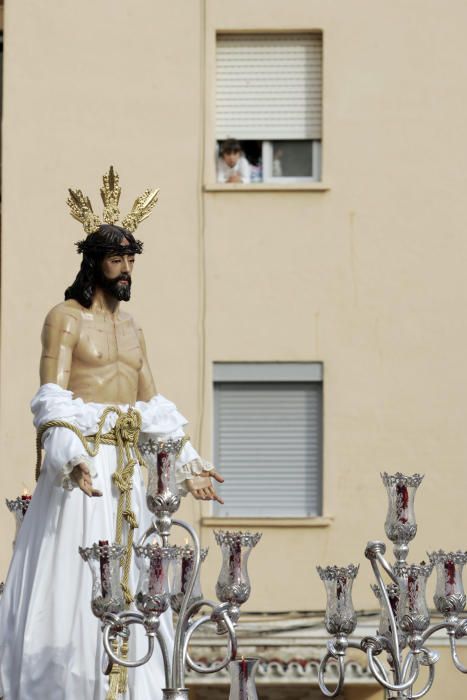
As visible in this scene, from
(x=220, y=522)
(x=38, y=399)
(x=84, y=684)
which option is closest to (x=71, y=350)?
(x=38, y=399)

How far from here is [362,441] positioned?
1947 centimetres

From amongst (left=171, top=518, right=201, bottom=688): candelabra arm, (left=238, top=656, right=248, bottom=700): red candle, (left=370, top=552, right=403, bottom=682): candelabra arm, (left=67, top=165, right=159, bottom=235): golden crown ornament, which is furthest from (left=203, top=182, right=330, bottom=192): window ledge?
(left=238, top=656, right=248, bottom=700): red candle

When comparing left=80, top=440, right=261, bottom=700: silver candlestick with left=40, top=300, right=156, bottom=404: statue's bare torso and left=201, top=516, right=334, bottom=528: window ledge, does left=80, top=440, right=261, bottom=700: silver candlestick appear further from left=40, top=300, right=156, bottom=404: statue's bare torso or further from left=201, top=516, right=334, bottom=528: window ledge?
left=201, top=516, right=334, bottom=528: window ledge

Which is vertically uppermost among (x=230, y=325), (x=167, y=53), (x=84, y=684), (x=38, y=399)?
(x=167, y=53)

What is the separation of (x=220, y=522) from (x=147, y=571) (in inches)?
373

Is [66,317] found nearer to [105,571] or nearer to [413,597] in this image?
[105,571]

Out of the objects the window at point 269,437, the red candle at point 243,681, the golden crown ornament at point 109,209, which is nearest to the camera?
the red candle at point 243,681

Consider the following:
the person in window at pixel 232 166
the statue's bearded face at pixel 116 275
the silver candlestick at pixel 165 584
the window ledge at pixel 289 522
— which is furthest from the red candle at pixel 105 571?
the person in window at pixel 232 166

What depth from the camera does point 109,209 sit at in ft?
39.1

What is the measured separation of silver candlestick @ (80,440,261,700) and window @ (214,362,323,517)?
912cm

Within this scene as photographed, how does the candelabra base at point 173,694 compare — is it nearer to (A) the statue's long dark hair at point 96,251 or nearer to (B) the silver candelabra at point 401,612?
(B) the silver candelabra at point 401,612

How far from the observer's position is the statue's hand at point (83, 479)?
424 inches

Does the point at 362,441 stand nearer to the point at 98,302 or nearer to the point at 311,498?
the point at 311,498

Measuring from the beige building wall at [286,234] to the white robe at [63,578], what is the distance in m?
7.88
